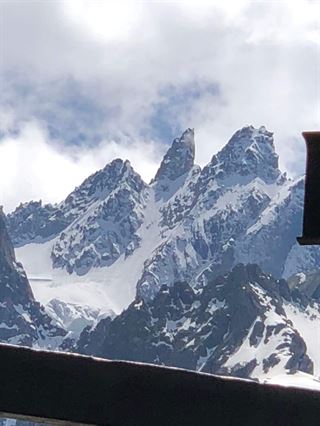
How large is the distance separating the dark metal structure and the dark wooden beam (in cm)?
73

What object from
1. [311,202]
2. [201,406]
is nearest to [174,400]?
[201,406]

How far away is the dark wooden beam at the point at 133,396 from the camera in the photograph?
5.07 metres

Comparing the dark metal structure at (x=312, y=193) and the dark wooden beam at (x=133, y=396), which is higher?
the dark metal structure at (x=312, y=193)

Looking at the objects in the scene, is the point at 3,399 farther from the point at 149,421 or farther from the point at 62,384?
the point at 149,421

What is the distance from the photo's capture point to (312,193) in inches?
203

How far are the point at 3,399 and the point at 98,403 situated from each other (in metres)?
0.45

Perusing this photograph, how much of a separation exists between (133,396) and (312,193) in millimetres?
1247

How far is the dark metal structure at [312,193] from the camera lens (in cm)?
509

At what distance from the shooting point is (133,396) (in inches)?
203

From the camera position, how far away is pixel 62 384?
518cm

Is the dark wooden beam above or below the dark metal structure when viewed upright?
below

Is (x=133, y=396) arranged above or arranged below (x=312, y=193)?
below

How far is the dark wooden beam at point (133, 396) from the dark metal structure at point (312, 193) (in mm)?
726

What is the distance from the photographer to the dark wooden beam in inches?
200
